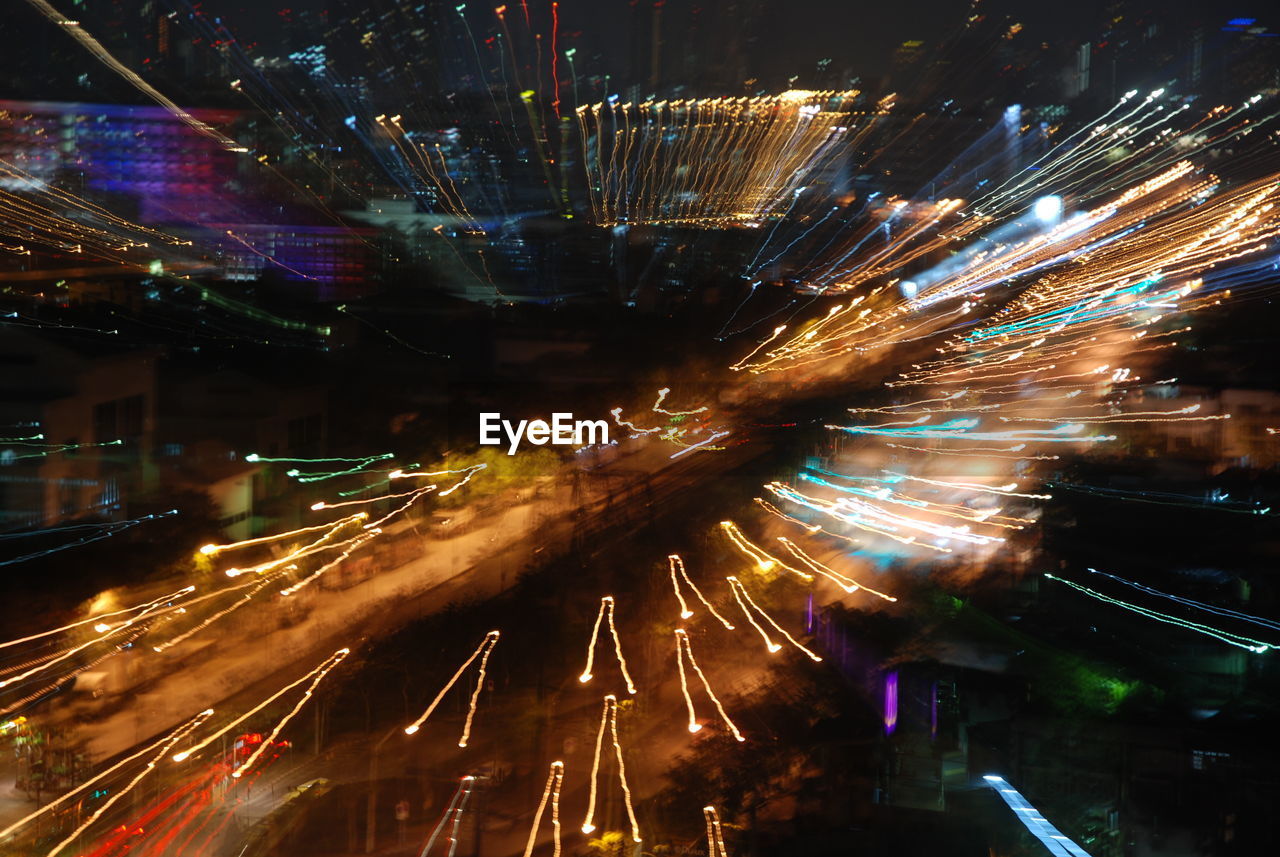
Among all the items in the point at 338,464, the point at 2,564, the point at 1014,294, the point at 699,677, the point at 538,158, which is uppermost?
the point at 538,158

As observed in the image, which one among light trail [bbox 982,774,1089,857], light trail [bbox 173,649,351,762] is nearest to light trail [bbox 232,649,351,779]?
light trail [bbox 173,649,351,762]

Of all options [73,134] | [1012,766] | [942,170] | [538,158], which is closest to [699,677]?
[1012,766]

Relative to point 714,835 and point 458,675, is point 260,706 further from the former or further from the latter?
Result: point 714,835

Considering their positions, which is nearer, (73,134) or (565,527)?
(73,134)

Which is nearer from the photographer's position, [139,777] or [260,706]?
[139,777]

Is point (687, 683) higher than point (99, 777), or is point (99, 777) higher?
point (687, 683)

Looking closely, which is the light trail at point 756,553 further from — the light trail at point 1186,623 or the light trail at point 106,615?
the light trail at point 106,615

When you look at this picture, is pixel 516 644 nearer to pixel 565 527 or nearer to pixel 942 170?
pixel 565 527

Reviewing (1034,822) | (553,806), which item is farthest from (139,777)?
(1034,822)

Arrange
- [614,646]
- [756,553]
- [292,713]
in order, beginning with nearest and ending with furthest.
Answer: [292,713] < [614,646] < [756,553]

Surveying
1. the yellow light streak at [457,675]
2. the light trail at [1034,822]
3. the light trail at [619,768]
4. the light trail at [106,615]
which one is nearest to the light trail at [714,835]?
the light trail at [619,768]

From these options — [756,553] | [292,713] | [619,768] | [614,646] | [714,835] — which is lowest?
[714,835]
